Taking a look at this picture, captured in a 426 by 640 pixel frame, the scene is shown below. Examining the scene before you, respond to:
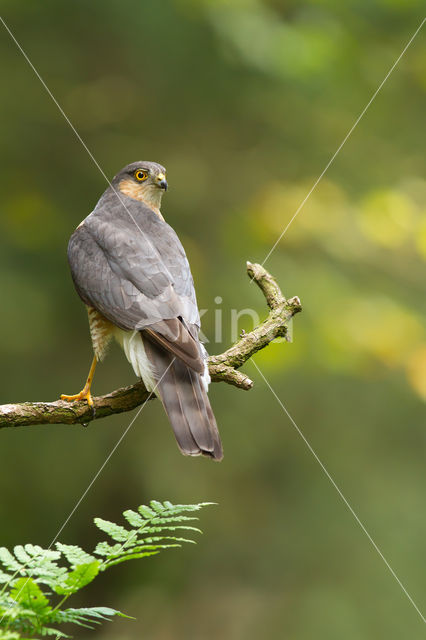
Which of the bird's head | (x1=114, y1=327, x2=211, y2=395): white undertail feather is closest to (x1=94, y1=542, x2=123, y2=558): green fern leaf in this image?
(x1=114, y1=327, x2=211, y2=395): white undertail feather

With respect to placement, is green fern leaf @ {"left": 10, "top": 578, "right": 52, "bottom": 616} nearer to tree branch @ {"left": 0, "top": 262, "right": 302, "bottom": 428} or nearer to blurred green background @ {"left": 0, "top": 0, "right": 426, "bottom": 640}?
tree branch @ {"left": 0, "top": 262, "right": 302, "bottom": 428}

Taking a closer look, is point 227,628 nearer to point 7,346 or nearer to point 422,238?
point 7,346

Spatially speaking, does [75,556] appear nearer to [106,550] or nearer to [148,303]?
[106,550]

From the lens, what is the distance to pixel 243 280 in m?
6.38

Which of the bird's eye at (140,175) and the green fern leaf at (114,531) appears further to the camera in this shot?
the bird's eye at (140,175)

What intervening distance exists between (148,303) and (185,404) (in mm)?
618

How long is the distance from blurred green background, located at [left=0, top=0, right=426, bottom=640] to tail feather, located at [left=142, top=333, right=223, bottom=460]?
2.63m

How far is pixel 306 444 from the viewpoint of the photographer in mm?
7047

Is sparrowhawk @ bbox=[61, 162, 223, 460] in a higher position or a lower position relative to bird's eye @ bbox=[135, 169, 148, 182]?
lower

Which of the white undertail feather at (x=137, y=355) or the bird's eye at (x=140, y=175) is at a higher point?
the bird's eye at (x=140, y=175)

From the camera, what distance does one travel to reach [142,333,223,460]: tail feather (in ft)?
10.2

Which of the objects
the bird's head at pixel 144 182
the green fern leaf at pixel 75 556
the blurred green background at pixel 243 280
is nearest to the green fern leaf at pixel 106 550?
the green fern leaf at pixel 75 556

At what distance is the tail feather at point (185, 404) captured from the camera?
3.11m

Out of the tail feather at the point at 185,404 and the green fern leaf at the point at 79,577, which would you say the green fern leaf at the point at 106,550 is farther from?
the tail feather at the point at 185,404
